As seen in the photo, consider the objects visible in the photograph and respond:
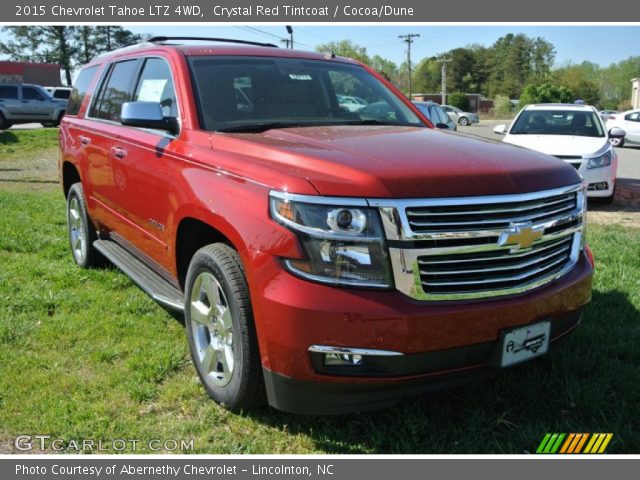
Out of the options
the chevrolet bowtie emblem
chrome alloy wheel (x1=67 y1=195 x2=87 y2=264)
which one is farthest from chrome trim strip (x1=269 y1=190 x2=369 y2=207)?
chrome alloy wheel (x1=67 y1=195 x2=87 y2=264)

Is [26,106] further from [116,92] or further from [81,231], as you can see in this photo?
[116,92]

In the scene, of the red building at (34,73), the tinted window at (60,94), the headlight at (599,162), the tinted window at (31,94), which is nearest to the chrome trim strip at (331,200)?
the headlight at (599,162)

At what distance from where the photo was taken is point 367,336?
241 cm

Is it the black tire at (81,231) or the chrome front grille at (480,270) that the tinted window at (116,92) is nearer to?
the black tire at (81,231)

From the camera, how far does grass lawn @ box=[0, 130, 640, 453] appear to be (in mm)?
2902

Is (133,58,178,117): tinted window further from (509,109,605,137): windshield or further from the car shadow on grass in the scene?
(509,109,605,137): windshield

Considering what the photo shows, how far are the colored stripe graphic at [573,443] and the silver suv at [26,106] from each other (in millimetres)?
26236

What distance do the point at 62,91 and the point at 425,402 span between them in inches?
1258

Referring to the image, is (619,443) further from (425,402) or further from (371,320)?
(371,320)

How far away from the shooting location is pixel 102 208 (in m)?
4.89

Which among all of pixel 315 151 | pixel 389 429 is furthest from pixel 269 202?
pixel 389 429

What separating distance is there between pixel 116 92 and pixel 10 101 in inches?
959

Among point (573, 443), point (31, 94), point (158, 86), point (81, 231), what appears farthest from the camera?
point (31, 94)

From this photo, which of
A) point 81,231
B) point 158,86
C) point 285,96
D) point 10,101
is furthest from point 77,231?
point 10,101
